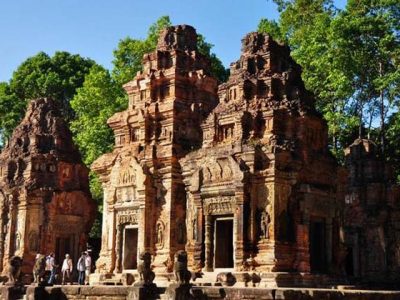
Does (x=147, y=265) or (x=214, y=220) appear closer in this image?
(x=147, y=265)

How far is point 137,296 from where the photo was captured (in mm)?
13328

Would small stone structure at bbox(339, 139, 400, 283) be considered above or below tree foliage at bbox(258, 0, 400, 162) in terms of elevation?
below

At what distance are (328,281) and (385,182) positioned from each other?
7.89m

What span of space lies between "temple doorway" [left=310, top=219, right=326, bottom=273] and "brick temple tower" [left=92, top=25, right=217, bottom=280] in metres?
4.01

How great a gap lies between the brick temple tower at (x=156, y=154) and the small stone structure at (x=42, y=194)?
233cm

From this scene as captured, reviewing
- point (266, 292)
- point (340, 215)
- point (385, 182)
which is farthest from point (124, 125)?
point (266, 292)

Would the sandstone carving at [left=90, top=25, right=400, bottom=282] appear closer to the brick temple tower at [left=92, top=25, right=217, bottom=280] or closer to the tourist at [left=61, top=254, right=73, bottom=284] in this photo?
the brick temple tower at [left=92, top=25, right=217, bottom=280]

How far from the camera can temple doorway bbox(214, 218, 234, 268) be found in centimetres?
1714

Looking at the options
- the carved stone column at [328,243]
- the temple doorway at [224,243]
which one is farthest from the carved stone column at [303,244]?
the temple doorway at [224,243]

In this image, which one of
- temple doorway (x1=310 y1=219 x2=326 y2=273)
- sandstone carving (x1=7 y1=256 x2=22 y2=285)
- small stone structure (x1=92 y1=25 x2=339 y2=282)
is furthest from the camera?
temple doorway (x1=310 y1=219 x2=326 y2=273)

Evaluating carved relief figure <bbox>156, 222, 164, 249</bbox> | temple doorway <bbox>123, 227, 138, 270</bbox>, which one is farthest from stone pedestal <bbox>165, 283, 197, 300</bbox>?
temple doorway <bbox>123, 227, 138, 270</bbox>

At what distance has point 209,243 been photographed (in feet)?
55.5

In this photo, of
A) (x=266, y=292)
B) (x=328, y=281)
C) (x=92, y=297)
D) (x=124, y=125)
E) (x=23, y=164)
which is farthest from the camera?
(x=23, y=164)

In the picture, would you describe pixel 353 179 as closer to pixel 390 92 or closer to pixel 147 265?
pixel 390 92
